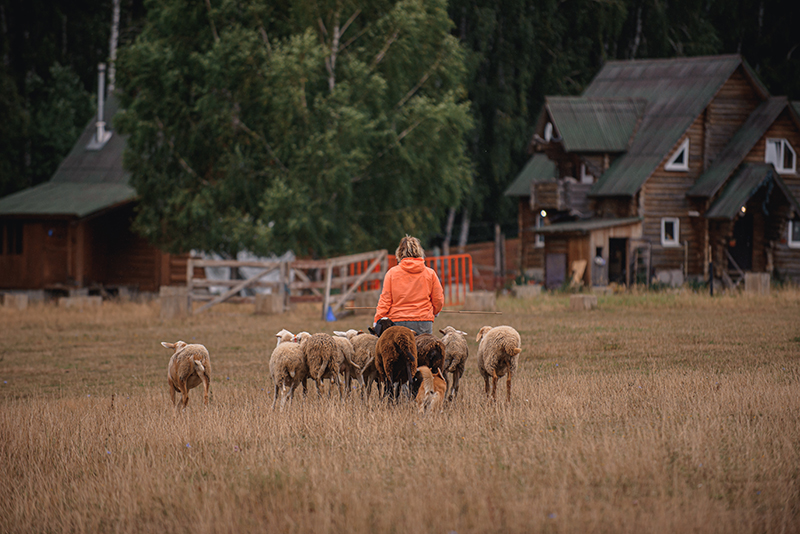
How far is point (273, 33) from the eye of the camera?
32344 mm

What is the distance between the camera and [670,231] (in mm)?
37469

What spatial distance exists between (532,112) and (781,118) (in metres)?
13.8

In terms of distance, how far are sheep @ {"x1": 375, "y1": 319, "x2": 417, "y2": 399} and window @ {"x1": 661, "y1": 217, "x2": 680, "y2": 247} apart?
1139 inches

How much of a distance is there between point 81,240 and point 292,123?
10688 mm

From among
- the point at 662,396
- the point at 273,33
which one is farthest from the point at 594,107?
the point at 662,396

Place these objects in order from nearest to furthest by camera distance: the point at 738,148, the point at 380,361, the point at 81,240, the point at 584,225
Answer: the point at 380,361, the point at 81,240, the point at 738,148, the point at 584,225

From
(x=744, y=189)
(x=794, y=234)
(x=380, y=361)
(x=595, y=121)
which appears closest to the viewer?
(x=380, y=361)

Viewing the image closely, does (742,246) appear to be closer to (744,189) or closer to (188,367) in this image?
(744,189)

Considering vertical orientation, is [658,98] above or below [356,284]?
above

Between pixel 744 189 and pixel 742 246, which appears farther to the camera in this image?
pixel 742 246

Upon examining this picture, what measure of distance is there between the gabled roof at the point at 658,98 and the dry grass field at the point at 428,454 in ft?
72.9

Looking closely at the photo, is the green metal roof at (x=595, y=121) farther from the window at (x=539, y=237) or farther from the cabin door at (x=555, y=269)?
the window at (x=539, y=237)

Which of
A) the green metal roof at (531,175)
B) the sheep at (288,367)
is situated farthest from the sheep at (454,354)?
the green metal roof at (531,175)

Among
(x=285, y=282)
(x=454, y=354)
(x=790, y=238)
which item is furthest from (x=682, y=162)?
(x=454, y=354)
